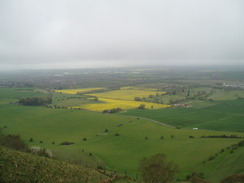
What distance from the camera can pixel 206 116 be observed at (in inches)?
3093

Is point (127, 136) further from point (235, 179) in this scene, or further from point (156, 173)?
point (235, 179)

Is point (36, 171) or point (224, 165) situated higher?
point (36, 171)

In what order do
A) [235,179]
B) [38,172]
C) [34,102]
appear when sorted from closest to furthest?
[38,172] → [235,179] → [34,102]

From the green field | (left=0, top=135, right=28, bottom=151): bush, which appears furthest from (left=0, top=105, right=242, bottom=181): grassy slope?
(left=0, top=135, right=28, bottom=151): bush

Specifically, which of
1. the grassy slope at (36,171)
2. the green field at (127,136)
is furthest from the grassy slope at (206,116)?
the grassy slope at (36,171)

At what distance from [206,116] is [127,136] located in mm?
36143

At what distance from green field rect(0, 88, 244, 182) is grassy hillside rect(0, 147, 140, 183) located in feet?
41.4

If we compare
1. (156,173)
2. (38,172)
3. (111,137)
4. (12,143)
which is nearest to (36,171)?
(38,172)

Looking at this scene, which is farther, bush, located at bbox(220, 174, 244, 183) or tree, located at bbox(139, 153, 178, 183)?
tree, located at bbox(139, 153, 178, 183)

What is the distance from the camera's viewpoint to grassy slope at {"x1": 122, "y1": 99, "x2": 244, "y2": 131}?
219 feet

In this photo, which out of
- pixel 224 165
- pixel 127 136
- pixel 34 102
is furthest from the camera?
pixel 34 102

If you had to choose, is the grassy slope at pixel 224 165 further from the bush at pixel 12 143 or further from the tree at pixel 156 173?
the bush at pixel 12 143

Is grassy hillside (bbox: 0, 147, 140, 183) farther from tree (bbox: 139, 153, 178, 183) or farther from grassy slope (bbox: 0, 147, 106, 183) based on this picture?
tree (bbox: 139, 153, 178, 183)

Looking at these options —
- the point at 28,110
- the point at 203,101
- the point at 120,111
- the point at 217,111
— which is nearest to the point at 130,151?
the point at 120,111
